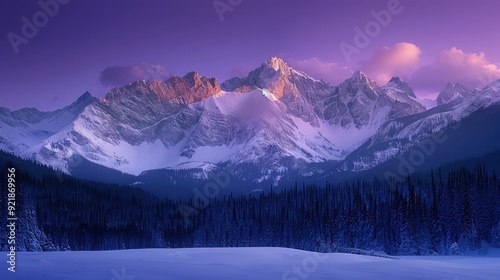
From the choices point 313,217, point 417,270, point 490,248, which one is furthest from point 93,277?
point 313,217

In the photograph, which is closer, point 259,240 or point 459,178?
point 459,178

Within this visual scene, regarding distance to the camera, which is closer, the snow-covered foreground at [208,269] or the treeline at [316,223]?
the snow-covered foreground at [208,269]

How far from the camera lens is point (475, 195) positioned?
11825cm

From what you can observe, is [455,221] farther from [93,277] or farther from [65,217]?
[65,217]

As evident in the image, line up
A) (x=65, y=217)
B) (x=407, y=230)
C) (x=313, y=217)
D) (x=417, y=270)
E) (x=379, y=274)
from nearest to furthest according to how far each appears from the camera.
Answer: (x=379, y=274), (x=417, y=270), (x=407, y=230), (x=313, y=217), (x=65, y=217)

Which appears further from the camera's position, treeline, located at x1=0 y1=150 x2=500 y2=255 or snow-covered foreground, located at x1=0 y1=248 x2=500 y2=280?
treeline, located at x1=0 y1=150 x2=500 y2=255

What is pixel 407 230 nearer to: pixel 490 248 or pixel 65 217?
pixel 490 248

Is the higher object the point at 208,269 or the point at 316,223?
the point at 316,223

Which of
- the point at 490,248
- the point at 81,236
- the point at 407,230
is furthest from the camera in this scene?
the point at 81,236

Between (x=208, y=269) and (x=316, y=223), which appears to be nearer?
(x=208, y=269)

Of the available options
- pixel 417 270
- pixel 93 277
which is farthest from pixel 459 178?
pixel 93 277

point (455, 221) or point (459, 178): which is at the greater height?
point (459, 178)

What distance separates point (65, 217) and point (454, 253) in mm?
138310

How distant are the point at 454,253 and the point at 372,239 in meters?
31.9
